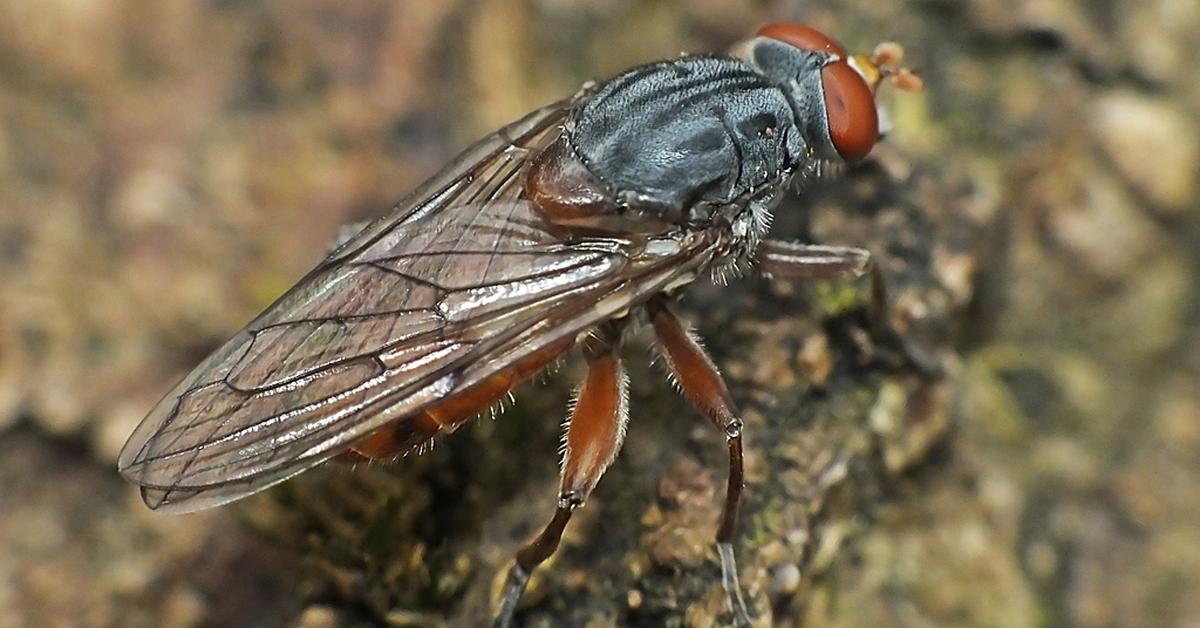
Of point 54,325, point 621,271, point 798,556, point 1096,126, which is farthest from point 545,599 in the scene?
point 1096,126

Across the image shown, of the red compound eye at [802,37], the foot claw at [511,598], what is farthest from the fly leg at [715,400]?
the red compound eye at [802,37]

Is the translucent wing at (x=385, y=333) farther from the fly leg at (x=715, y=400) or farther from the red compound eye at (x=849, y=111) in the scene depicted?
the red compound eye at (x=849, y=111)

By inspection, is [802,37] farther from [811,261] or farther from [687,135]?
[811,261]

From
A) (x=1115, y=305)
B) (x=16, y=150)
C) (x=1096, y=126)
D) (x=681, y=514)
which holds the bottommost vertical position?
(x=1115, y=305)

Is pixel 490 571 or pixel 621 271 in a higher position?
pixel 621 271

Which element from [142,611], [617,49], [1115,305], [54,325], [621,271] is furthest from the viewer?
[617,49]

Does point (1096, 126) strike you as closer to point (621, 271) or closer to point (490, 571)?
point (621, 271)

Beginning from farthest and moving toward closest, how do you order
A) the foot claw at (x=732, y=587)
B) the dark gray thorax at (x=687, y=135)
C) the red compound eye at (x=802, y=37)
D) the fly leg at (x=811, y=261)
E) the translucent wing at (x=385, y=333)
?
the red compound eye at (x=802, y=37), the fly leg at (x=811, y=261), the dark gray thorax at (x=687, y=135), the foot claw at (x=732, y=587), the translucent wing at (x=385, y=333)

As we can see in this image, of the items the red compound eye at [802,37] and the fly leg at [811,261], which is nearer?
the fly leg at [811,261]

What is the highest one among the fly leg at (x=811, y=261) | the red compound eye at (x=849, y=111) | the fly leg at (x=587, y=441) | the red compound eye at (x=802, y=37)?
the red compound eye at (x=802, y=37)
